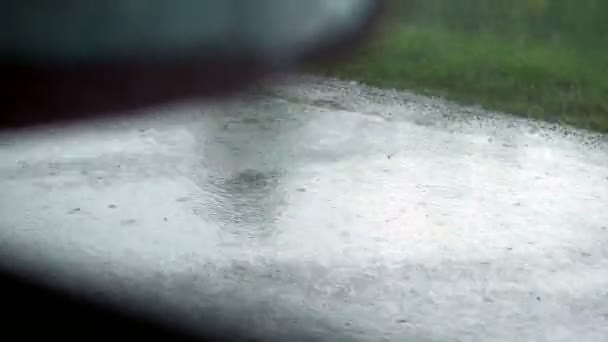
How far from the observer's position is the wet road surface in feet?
16.0

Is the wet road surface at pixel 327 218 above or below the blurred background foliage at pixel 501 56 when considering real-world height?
below

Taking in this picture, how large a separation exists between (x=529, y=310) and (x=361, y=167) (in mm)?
2378

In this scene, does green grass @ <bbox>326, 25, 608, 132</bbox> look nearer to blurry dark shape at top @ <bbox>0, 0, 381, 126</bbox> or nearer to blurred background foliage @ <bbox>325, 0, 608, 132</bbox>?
blurred background foliage @ <bbox>325, 0, 608, 132</bbox>

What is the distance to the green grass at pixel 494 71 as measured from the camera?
859 centimetres

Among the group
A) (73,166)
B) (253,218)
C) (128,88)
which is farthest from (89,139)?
→ (253,218)

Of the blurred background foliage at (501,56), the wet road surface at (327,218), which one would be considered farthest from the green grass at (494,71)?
the wet road surface at (327,218)

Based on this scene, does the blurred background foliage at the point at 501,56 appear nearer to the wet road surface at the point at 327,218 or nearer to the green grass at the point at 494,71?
the green grass at the point at 494,71

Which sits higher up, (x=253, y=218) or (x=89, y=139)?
(x=89, y=139)

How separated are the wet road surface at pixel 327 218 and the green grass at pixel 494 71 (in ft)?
1.60

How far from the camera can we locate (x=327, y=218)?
605 centimetres

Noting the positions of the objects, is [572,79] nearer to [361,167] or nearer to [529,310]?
[361,167]

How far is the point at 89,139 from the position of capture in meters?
7.61

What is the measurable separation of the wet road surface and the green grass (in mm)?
488

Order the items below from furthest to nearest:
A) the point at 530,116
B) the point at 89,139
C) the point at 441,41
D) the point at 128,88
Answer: the point at 441,41 < the point at 128,88 < the point at 530,116 < the point at 89,139
